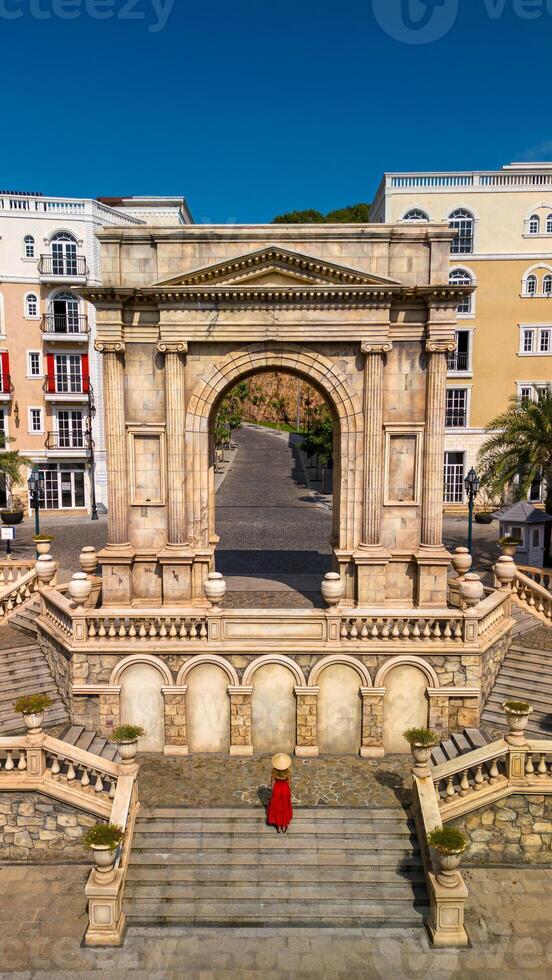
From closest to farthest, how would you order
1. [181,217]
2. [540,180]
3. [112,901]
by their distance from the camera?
[112,901] → [540,180] → [181,217]

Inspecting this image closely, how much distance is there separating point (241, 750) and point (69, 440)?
107 ft

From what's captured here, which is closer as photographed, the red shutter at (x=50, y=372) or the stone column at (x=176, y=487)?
the stone column at (x=176, y=487)

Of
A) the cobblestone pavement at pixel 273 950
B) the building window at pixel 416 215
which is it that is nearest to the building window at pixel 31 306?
the building window at pixel 416 215

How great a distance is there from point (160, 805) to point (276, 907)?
3.51 m

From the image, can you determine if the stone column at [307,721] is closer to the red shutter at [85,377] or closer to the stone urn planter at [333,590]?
the stone urn planter at [333,590]

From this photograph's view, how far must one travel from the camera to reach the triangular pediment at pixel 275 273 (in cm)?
1839

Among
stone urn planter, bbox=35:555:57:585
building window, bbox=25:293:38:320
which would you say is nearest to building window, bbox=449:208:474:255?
building window, bbox=25:293:38:320

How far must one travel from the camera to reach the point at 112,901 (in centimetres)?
1178

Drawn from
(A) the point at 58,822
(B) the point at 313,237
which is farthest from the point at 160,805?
(B) the point at 313,237

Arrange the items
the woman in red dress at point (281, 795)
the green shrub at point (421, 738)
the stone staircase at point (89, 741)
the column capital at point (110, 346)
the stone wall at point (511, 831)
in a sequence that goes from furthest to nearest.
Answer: the column capital at point (110, 346)
the stone staircase at point (89, 741)
the stone wall at point (511, 831)
the green shrub at point (421, 738)
the woman in red dress at point (281, 795)

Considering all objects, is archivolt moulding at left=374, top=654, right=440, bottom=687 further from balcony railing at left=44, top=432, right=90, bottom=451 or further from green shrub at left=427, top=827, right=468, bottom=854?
balcony railing at left=44, top=432, right=90, bottom=451

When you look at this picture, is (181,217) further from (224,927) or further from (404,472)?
(224,927)

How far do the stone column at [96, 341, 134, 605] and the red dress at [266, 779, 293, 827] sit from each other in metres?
8.43

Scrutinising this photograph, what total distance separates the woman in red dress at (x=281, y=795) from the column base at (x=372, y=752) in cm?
343
